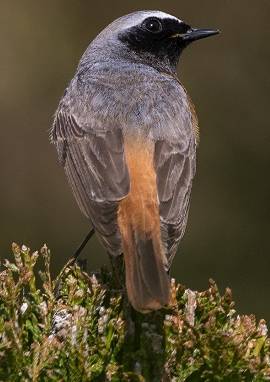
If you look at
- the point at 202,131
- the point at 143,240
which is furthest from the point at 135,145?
the point at 202,131

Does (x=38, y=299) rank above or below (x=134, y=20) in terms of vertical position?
below

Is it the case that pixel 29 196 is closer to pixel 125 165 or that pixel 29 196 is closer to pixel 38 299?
pixel 125 165

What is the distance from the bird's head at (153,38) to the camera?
658 centimetres

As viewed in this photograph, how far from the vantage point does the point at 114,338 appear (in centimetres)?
430

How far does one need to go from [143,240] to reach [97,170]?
0.79m

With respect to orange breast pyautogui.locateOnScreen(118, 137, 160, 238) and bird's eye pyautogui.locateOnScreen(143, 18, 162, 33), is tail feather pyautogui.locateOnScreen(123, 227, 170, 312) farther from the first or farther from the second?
bird's eye pyautogui.locateOnScreen(143, 18, 162, 33)

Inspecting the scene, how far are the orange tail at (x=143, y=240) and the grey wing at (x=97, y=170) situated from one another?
51 mm

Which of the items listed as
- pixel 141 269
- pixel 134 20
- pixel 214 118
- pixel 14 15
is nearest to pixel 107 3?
pixel 14 15

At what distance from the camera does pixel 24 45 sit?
357 inches

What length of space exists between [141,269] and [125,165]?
866 mm

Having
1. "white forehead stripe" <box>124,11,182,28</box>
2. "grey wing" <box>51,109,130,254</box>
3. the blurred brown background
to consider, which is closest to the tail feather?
"grey wing" <box>51,109,130,254</box>

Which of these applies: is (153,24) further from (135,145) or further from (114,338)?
(114,338)

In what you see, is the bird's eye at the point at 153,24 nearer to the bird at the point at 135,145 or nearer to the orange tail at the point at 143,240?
the bird at the point at 135,145

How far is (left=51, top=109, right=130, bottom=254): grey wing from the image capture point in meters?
4.95
